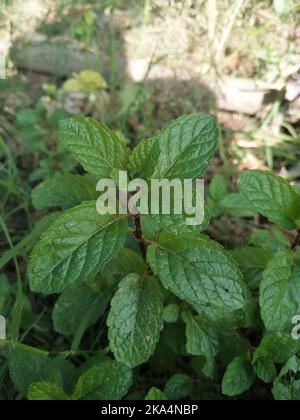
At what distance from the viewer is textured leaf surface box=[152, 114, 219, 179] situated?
967 mm

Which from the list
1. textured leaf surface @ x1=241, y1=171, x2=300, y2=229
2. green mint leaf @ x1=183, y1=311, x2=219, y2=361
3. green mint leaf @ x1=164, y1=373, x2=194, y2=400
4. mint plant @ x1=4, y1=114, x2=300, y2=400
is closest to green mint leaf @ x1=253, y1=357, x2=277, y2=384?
mint plant @ x1=4, y1=114, x2=300, y2=400

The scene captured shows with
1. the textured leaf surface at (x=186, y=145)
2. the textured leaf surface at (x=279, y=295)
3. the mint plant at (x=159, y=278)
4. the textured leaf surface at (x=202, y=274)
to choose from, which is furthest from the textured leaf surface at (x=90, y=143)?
the textured leaf surface at (x=279, y=295)

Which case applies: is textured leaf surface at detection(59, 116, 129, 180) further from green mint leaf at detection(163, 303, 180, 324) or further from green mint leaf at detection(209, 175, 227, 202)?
green mint leaf at detection(209, 175, 227, 202)

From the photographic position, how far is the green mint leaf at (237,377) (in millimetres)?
1127

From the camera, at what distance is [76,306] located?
1333mm

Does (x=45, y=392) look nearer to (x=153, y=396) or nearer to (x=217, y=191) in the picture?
(x=153, y=396)

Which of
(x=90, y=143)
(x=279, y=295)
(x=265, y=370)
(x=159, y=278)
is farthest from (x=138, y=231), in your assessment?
(x=265, y=370)

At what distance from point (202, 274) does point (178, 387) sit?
1.55 ft

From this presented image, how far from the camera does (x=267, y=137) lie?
204 centimetres

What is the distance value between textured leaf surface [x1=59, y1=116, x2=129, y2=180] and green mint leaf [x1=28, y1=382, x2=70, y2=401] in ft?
1.57

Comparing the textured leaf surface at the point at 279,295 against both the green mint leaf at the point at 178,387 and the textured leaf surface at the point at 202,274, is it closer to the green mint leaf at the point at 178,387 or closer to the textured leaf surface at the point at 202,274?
the textured leaf surface at the point at 202,274

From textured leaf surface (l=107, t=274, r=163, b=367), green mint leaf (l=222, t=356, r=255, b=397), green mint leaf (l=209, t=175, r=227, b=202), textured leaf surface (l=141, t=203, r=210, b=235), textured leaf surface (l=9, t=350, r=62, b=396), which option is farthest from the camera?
green mint leaf (l=209, t=175, r=227, b=202)

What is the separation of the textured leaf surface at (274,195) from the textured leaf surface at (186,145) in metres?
0.14
